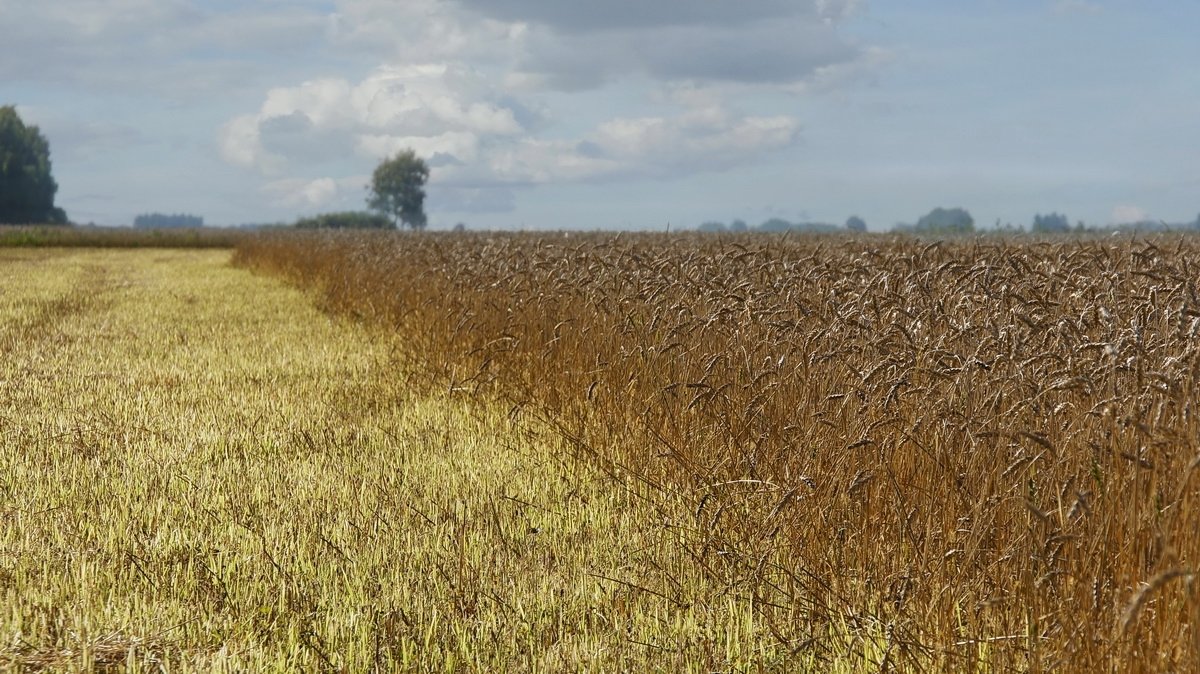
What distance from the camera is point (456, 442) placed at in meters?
7.41

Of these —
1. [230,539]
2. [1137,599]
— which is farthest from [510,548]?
[1137,599]

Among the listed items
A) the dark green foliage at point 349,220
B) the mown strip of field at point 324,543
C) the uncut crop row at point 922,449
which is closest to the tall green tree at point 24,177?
the dark green foliage at point 349,220

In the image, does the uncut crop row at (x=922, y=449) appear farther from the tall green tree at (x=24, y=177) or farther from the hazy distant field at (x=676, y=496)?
the tall green tree at (x=24, y=177)

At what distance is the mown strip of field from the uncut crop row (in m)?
0.34

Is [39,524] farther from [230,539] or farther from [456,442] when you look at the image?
[456,442]

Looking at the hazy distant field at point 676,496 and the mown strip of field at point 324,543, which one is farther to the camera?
the mown strip of field at point 324,543

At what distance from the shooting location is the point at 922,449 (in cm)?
438

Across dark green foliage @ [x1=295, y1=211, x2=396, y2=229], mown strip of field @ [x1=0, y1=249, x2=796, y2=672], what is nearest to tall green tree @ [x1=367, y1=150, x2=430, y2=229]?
dark green foliage @ [x1=295, y1=211, x2=396, y2=229]

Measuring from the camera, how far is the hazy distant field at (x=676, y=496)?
3.59 metres

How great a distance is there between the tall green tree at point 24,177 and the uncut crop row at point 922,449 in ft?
266

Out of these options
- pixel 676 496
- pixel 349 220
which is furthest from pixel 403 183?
pixel 676 496

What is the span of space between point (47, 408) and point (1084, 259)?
8739 millimetres

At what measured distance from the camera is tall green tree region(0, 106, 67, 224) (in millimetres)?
77375

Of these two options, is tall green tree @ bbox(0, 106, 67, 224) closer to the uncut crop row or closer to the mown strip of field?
the mown strip of field
